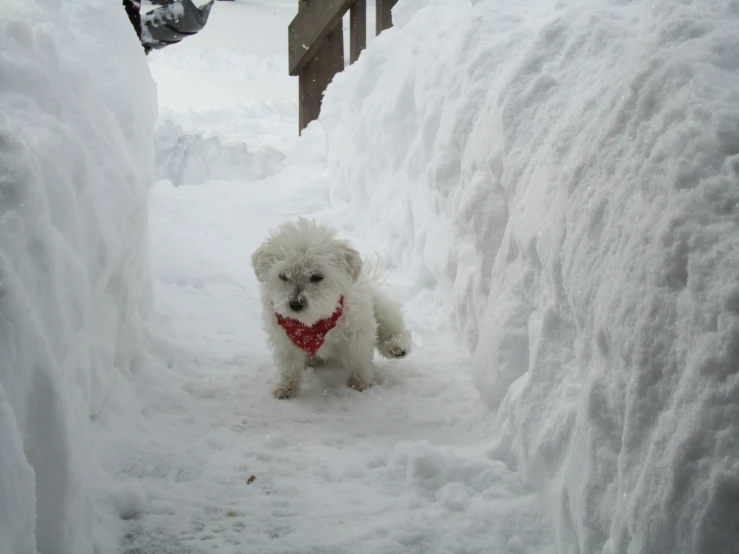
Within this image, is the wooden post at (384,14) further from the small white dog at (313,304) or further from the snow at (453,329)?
the small white dog at (313,304)

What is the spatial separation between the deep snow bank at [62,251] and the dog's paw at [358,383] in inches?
45.0

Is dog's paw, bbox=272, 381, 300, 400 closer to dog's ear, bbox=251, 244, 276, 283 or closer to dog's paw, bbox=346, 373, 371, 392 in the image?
dog's paw, bbox=346, 373, 371, 392

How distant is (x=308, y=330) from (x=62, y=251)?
1.48m

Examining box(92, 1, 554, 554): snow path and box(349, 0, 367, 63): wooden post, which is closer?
box(92, 1, 554, 554): snow path

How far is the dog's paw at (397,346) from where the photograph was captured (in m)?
3.77

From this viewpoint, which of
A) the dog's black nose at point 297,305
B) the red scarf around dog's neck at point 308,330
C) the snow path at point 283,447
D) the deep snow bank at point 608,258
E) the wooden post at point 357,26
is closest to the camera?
the deep snow bank at point 608,258

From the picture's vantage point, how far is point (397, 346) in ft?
12.4

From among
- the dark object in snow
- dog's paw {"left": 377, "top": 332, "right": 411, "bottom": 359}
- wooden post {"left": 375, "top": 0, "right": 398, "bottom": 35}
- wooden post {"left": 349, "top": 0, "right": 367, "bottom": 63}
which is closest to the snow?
dog's paw {"left": 377, "top": 332, "right": 411, "bottom": 359}

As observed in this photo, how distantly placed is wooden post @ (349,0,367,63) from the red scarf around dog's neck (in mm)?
5000

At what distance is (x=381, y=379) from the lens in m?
3.73

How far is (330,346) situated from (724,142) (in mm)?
2395

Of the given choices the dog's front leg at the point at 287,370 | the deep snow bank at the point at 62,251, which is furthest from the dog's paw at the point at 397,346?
the deep snow bank at the point at 62,251

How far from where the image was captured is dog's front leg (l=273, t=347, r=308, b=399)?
3506mm

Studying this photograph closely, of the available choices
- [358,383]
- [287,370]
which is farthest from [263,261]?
[358,383]
